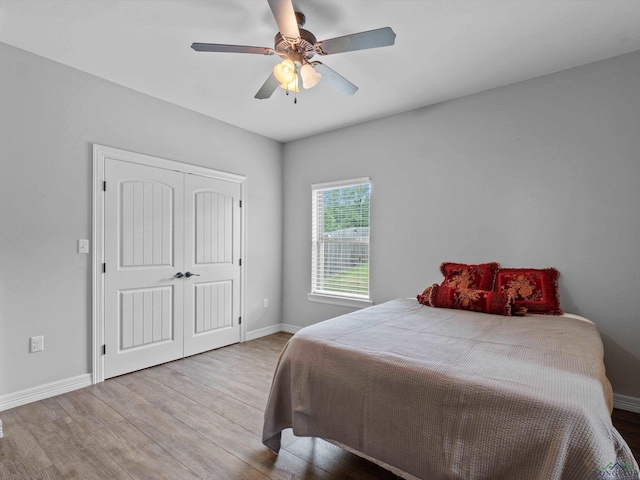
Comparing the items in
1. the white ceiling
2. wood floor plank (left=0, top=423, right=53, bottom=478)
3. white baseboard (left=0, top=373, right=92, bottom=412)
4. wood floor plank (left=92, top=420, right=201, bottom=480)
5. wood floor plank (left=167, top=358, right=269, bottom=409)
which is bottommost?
wood floor plank (left=167, top=358, right=269, bottom=409)

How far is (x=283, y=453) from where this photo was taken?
1.94 metres

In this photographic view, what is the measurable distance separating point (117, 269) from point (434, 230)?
10.2 feet

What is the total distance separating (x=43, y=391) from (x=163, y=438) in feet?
4.31

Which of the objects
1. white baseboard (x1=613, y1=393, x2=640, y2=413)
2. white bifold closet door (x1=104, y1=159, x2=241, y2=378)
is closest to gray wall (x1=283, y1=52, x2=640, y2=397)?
white baseboard (x1=613, y1=393, x2=640, y2=413)

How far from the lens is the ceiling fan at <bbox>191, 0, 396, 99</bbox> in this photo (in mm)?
1793

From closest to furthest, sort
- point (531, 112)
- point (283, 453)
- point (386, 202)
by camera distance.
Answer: point (283, 453) < point (531, 112) < point (386, 202)

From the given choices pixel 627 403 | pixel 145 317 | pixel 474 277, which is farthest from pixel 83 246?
pixel 627 403

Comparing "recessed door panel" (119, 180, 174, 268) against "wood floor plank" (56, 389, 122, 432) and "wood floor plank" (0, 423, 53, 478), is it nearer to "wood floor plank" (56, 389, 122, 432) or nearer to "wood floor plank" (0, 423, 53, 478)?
"wood floor plank" (56, 389, 122, 432)

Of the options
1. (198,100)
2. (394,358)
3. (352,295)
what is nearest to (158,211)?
(198,100)

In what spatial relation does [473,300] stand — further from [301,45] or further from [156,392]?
[156,392]

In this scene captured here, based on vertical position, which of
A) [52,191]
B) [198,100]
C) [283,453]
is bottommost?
[283,453]

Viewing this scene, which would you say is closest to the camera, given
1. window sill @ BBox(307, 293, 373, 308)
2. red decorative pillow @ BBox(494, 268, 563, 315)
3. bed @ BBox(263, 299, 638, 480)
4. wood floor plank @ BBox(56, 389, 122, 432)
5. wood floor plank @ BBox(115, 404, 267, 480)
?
bed @ BBox(263, 299, 638, 480)

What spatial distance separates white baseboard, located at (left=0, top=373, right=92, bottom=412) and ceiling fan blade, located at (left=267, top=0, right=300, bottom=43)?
10.3 feet

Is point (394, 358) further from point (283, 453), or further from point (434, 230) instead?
point (434, 230)
